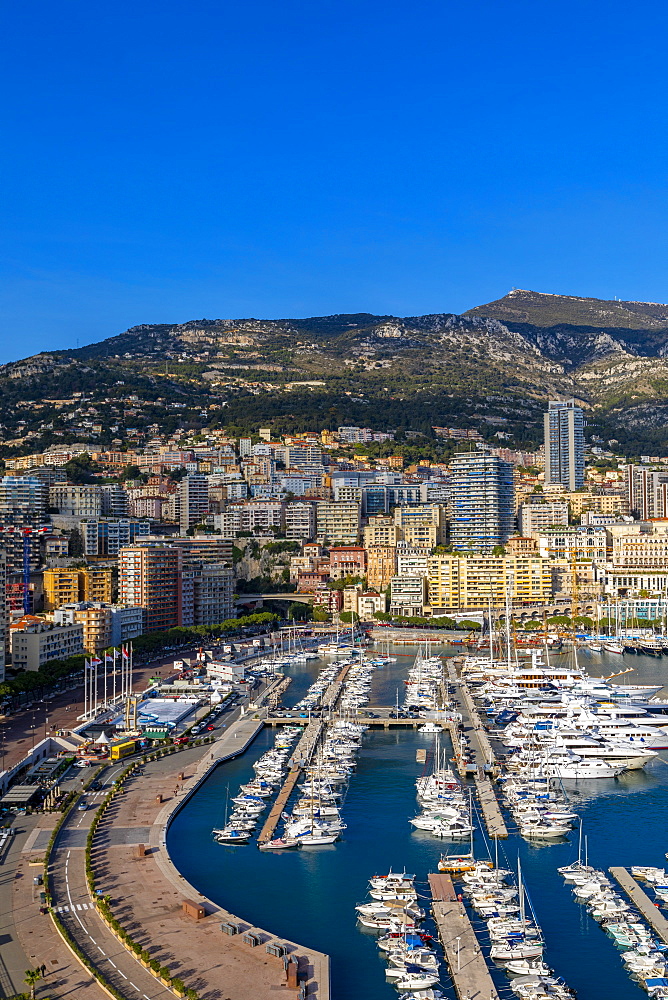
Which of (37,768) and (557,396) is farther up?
(557,396)

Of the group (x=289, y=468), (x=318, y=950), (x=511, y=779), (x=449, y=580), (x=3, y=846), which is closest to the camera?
(x=318, y=950)

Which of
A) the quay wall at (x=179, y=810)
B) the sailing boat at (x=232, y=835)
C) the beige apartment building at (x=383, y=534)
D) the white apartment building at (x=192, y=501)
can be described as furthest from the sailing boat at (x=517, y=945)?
the white apartment building at (x=192, y=501)

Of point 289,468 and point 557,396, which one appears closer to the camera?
point 289,468

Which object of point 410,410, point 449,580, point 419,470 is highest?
point 410,410

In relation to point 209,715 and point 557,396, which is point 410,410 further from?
point 209,715

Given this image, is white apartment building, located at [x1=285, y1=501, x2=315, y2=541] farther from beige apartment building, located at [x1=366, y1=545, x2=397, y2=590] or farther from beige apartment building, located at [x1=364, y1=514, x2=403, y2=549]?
beige apartment building, located at [x1=366, y1=545, x2=397, y2=590]

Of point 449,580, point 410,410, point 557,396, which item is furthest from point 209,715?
point 557,396

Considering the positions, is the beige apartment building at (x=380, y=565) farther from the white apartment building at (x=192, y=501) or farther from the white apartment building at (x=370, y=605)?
the white apartment building at (x=192, y=501)

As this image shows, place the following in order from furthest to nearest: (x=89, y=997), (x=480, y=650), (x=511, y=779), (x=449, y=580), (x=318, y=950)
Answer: (x=449, y=580) → (x=480, y=650) → (x=511, y=779) → (x=318, y=950) → (x=89, y=997)
